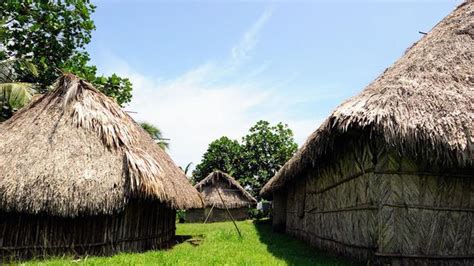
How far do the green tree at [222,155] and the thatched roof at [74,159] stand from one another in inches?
1056

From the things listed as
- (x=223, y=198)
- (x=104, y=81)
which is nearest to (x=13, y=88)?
(x=104, y=81)

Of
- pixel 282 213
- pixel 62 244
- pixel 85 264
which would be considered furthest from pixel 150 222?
pixel 282 213

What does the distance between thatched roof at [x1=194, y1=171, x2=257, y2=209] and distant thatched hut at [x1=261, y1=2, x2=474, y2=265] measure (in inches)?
780

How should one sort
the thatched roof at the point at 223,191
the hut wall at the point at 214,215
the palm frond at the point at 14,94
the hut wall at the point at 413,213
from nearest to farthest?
1. the hut wall at the point at 413,213
2. the palm frond at the point at 14,94
3. the thatched roof at the point at 223,191
4. the hut wall at the point at 214,215

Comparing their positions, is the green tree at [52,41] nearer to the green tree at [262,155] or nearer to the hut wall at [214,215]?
the hut wall at [214,215]

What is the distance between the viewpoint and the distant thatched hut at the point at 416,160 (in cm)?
583

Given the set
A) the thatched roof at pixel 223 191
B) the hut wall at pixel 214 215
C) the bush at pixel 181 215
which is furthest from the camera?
the bush at pixel 181 215

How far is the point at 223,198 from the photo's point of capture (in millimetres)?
27000

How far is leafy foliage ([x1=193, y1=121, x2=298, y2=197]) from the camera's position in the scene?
36.5 metres

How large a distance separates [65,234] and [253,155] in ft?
96.0

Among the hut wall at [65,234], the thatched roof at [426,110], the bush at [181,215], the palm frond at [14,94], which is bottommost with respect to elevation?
the bush at [181,215]

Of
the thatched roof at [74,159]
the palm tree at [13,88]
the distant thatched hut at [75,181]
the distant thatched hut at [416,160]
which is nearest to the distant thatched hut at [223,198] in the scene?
the palm tree at [13,88]

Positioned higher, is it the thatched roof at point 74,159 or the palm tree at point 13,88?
the palm tree at point 13,88

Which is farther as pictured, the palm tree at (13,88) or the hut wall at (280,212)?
the hut wall at (280,212)
